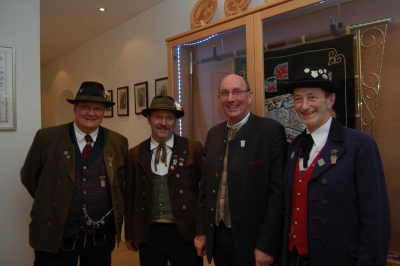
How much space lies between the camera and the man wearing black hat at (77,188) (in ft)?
6.09

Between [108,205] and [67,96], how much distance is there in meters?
5.00

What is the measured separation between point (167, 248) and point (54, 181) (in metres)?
0.79

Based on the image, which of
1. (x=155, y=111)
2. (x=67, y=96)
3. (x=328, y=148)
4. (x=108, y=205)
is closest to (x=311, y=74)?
(x=328, y=148)

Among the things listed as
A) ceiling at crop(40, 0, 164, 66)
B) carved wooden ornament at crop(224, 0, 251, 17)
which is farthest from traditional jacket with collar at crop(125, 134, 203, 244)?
ceiling at crop(40, 0, 164, 66)

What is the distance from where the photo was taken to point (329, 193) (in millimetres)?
1318

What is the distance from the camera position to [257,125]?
1749 mm

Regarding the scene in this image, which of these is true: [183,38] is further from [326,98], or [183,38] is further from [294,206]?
[294,206]

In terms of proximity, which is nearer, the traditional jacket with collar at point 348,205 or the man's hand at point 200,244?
the traditional jacket with collar at point 348,205

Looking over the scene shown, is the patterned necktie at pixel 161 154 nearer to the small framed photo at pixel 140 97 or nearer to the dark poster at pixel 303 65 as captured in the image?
the dark poster at pixel 303 65

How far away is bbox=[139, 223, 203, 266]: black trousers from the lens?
1.92 m

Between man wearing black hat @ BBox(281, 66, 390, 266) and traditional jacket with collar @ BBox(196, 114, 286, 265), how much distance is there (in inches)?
3.9

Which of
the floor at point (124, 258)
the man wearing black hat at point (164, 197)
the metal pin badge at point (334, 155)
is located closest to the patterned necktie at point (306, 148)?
the metal pin badge at point (334, 155)

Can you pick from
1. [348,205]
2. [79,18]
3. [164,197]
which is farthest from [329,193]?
[79,18]

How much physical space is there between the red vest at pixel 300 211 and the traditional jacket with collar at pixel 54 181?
1.08 metres
